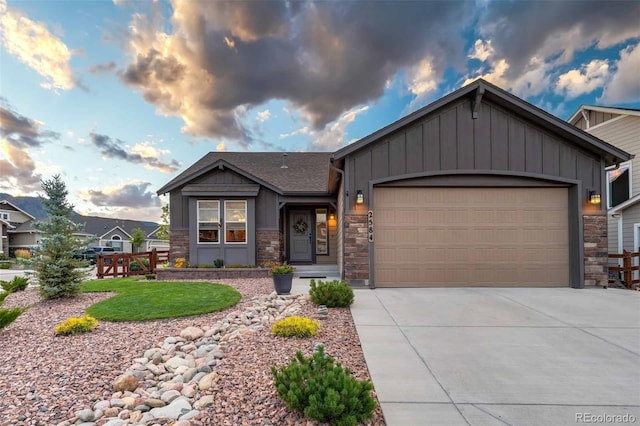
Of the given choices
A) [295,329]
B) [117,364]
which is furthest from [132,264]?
[295,329]

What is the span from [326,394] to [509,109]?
829 centimetres

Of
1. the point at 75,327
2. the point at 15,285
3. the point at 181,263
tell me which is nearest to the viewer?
the point at 75,327

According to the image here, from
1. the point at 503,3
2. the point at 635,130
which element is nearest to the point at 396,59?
the point at 503,3

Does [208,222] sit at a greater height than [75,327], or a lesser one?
greater

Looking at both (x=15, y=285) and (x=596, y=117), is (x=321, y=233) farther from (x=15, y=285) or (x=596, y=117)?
(x=596, y=117)

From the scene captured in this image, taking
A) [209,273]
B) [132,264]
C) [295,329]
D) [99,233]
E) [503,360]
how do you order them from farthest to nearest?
[99,233]
[132,264]
[209,273]
[295,329]
[503,360]

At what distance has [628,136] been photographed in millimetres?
10742

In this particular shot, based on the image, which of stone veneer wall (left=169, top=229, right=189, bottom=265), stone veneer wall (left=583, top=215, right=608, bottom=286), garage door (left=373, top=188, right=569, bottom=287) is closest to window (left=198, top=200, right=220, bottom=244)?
stone veneer wall (left=169, top=229, right=189, bottom=265)

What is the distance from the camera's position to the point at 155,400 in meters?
2.56

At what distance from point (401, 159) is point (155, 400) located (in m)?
6.87

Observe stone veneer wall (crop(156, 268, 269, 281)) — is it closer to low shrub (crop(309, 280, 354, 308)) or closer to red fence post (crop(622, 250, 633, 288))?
low shrub (crop(309, 280, 354, 308))

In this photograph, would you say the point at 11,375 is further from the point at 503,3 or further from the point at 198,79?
the point at 503,3

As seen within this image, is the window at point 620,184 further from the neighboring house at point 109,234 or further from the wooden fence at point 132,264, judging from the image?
the neighboring house at point 109,234

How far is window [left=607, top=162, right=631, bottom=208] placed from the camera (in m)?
10.6
